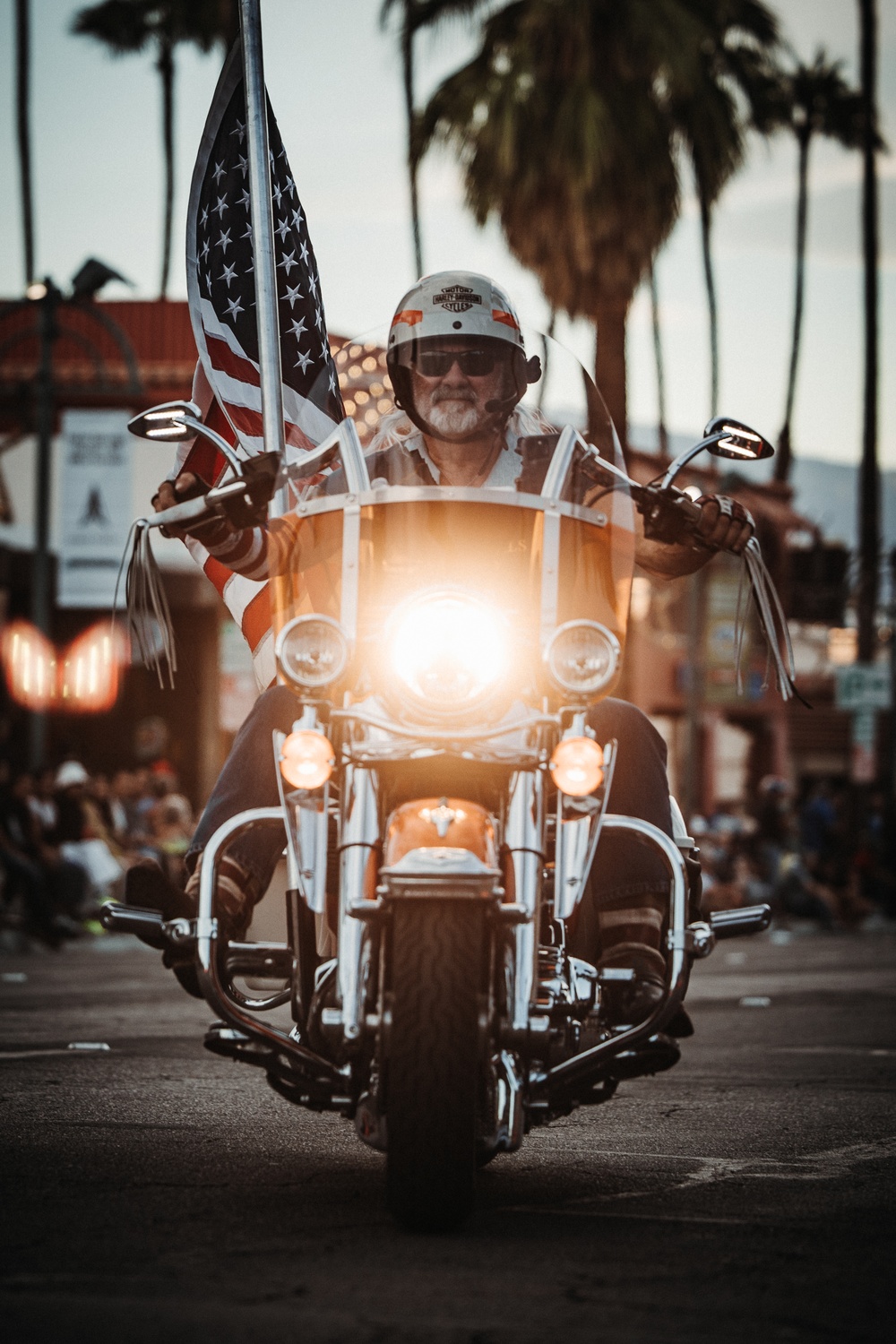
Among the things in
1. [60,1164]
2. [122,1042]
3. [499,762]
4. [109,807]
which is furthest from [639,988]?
[109,807]

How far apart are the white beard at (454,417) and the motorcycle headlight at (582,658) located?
1.02m

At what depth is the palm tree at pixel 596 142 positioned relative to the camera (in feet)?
83.6

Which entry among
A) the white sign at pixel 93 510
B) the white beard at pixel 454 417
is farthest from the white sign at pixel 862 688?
the white beard at pixel 454 417

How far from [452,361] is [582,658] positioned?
120cm

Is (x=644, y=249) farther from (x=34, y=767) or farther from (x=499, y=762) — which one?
(x=499, y=762)

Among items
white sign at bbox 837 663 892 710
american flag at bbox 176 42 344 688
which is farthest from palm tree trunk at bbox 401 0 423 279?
american flag at bbox 176 42 344 688

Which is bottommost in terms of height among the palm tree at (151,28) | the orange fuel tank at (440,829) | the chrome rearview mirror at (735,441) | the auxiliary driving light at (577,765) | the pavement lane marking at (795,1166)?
the pavement lane marking at (795,1166)

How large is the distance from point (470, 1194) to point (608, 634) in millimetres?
1293

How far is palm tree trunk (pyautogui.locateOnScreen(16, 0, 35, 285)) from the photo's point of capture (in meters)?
46.9

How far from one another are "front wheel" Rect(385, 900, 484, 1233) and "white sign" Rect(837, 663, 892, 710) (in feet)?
86.7

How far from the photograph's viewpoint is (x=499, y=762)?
468 centimetres

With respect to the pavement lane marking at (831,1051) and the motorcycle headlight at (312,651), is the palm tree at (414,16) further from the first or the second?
the motorcycle headlight at (312,651)

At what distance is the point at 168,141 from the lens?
189 ft

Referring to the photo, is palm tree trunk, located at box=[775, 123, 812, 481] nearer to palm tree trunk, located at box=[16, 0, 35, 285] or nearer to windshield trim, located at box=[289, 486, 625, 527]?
palm tree trunk, located at box=[16, 0, 35, 285]
